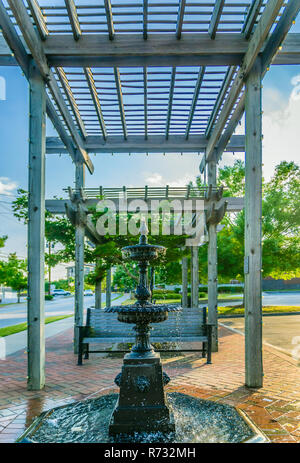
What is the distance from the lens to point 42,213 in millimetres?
5223

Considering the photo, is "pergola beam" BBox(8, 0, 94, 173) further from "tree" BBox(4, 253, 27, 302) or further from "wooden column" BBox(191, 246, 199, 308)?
"tree" BBox(4, 253, 27, 302)

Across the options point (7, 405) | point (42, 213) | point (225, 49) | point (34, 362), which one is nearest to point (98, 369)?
point (34, 362)

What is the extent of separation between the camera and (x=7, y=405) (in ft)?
14.0

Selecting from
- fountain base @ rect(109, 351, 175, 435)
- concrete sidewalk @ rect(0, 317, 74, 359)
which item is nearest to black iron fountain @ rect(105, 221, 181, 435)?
fountain base @ rect(109, 351, 175, 435)

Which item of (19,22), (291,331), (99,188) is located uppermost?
(19,22)

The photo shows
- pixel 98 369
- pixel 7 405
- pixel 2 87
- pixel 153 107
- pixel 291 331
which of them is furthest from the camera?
pixel 291 331

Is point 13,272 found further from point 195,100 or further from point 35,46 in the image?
point 35,46

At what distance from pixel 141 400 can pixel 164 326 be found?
137 inches

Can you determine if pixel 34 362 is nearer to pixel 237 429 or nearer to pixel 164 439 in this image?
pixel 164 439

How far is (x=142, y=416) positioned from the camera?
3.46 metres

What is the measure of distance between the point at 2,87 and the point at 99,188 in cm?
321

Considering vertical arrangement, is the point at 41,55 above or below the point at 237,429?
above

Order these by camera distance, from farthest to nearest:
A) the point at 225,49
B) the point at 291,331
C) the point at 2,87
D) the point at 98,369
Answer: the point at 291,331 → the point at 2,87 → the point at 98,369 → the point at 225,49

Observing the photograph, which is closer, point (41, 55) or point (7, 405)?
point (7, 405)
